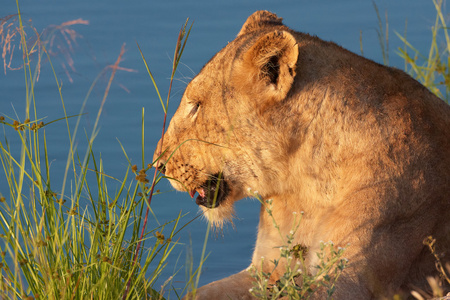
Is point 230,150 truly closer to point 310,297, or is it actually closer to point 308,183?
point 308,183

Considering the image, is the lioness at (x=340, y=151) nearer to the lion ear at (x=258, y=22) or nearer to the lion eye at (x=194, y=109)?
the lion eye at (x=194, y=109)

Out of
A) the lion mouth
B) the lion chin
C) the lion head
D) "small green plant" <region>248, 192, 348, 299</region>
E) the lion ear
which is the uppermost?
the lion ear

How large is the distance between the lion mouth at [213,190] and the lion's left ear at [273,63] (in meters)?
0.50

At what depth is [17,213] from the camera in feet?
13.4

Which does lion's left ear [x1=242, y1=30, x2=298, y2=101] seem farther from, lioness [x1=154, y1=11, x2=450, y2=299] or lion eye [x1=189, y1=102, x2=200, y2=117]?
lion eye [x1=189, y1=102, x2=200, y2=117]

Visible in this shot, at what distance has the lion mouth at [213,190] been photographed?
451cm

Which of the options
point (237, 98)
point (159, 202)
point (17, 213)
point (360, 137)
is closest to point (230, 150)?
point (237, 98)

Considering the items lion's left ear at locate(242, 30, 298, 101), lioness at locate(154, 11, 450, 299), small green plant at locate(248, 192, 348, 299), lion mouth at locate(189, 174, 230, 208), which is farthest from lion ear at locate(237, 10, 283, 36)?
small green plant at locate(248, 192, 348, 299)

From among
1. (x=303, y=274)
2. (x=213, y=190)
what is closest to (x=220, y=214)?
(x=213, y=190)

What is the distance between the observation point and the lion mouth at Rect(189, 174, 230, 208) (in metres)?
4.51

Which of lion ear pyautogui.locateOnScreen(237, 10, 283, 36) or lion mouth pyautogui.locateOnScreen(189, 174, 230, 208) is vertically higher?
lion ear pyautogui.locateOnScreen(237, 10, 283, 36)

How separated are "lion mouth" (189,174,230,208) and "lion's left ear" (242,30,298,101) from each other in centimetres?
50

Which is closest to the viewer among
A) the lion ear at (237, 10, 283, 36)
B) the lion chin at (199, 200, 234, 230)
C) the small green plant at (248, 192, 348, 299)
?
the small green plant at (248, 192, 348, 299)

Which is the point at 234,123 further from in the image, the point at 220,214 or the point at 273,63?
Result: the point at 220,214
